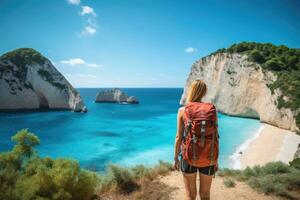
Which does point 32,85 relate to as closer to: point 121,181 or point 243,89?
point 243,89

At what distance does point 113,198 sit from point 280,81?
94.0 feet

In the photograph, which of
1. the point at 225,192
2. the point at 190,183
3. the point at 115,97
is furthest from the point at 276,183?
the point at 115,97

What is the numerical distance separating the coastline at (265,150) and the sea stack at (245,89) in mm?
3593

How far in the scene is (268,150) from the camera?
14977 millimetres

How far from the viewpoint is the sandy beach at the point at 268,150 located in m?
12.9

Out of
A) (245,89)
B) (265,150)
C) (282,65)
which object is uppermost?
(282,65)

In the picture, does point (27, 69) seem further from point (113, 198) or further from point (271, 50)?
point (271, 50)

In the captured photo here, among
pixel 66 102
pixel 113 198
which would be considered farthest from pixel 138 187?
pixel 66 102

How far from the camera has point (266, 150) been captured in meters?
15.1

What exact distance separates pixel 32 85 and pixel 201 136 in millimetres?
48445

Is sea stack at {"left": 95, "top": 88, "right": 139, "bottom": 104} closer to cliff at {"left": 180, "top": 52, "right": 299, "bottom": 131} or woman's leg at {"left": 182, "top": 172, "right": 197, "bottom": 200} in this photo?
cliff at {"left": 180, "top": 52, "right": 299, "bottom": 131}

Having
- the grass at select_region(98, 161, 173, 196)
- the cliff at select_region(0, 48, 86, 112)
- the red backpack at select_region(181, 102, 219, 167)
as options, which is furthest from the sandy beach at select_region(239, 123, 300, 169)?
the cliff at select_region(0, 48, 86, 112)

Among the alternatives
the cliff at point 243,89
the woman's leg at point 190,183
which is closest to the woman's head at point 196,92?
the woman's leg at point 190,183

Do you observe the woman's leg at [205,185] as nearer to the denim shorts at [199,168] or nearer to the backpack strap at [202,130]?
the denim shorts at [199,168]
